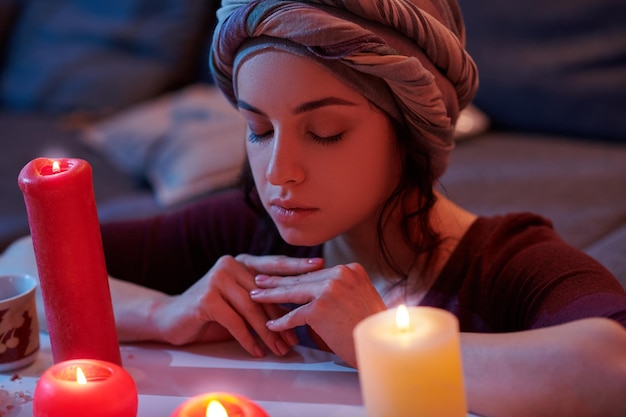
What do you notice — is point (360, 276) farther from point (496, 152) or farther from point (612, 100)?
point (612, 100)

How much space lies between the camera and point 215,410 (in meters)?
0.64

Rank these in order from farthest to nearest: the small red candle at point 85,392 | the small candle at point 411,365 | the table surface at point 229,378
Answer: the table surface at point 229,378
the small red candle at point 85,392
the small candle at point 411,365

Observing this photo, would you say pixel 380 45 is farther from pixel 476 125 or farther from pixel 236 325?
pixel 476 125


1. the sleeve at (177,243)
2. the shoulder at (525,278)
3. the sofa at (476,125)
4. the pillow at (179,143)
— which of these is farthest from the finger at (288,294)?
the pillow at (179,143)

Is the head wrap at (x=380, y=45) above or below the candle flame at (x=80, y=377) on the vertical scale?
above

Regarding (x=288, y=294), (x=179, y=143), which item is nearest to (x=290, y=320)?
(x=288, y=294)

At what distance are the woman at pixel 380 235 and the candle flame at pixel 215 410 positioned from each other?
23 centimetres

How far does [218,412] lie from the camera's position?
637mm

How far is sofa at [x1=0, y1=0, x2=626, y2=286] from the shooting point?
1779 mm

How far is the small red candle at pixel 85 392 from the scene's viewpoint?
2.25 feet

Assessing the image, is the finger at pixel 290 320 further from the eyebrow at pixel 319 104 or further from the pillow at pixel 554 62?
the pillow at pixel 554 62

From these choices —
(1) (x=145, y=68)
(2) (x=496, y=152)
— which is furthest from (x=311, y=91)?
(1) (x=145, y=68)

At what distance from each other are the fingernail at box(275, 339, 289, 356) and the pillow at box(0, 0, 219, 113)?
2020 millimetres

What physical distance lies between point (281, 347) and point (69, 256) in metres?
0.27
